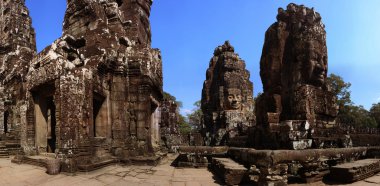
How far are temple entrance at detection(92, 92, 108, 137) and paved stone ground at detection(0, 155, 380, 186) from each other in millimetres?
1356

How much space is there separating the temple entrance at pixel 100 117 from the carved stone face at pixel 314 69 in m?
5.77

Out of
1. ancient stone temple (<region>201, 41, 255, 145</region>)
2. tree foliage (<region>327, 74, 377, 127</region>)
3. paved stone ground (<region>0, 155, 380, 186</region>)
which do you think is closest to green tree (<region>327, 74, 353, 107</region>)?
tree foliage (<region>327, 74, 377, 127</region>)

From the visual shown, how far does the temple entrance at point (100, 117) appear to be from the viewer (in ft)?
25.9

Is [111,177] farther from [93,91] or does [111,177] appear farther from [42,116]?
[42,116]

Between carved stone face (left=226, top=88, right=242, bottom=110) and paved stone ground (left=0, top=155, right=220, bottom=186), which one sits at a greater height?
carved stone face (left=226, top=88, right=242, bottom=110)

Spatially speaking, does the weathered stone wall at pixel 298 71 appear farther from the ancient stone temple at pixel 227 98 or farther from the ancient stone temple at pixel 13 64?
the ancient stone temple at pixel 227 98

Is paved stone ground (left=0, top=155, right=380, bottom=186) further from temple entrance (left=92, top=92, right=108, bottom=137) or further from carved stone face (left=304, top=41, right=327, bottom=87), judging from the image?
carved stone face (left=304, top=41, right=327, bottom=87)

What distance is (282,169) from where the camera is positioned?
4.64m

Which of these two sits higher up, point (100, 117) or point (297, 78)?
point (297, 78)

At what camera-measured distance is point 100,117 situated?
7992mm

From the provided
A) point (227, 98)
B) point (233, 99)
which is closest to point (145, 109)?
point (227, 98)

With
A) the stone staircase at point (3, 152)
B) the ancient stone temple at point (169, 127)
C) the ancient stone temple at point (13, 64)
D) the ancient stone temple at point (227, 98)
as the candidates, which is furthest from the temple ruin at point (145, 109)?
the ancient stone temple at point (227, 98)

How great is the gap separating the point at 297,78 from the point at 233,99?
11.5 meters

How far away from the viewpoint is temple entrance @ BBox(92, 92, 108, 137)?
789 centimetres
